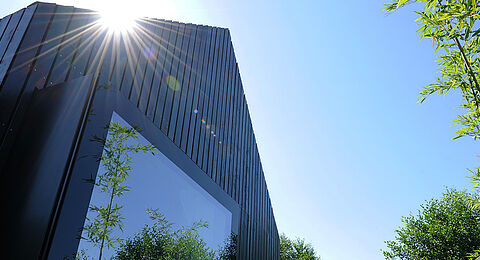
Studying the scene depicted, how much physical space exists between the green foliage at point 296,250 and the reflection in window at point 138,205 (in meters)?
21.8

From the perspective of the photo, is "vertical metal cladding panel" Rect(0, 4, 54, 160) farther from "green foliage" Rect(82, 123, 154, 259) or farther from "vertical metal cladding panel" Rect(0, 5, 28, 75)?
"green foliage" Rect(82, 123, 154, 259)

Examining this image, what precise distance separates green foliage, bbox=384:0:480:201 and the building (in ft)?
8.74

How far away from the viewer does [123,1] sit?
2924 millimetres

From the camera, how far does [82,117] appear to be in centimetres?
162

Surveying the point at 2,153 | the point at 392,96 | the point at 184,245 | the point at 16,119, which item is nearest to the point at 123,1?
the point at 16,119

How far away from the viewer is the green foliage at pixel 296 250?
72.8 ft

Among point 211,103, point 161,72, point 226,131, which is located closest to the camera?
point 161,72

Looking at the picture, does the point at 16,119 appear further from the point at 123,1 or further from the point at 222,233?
the point at 222,233

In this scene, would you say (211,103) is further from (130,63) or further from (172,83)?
(130,63)

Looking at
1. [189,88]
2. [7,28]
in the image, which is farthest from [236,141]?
[7,28]

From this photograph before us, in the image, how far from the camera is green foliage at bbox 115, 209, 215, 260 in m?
1.87

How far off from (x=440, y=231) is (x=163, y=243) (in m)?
12.7

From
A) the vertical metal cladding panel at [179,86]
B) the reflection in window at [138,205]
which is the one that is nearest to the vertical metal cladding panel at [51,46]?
the reflection in window at [138,205]

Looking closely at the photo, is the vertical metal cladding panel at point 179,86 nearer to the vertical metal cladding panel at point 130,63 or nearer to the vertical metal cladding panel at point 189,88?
the vertical metal cladding panel at point 189,88
